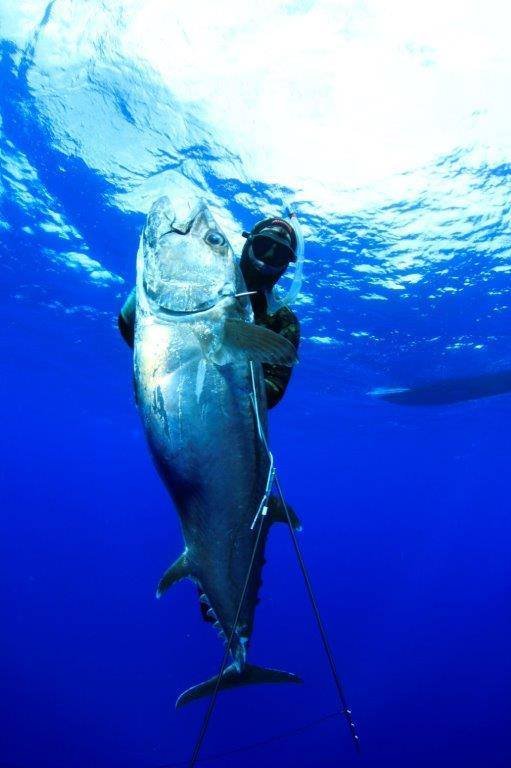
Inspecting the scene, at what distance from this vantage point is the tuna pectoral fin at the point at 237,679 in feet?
8.86

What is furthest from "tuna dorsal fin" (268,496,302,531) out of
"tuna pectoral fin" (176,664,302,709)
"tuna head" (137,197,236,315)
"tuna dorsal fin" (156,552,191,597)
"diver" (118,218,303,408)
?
"tuna head" (137,197,236,315)

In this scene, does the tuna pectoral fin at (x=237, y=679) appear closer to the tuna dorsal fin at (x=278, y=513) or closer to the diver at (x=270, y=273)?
the tuna dorsal fin at (x=278, y=513)

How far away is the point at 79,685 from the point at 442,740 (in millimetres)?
20862

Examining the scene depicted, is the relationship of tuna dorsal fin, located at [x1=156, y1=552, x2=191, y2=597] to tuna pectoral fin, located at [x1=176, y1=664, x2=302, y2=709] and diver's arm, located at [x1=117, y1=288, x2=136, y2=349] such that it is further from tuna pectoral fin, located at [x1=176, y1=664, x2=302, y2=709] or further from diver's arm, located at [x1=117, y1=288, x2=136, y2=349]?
diver's arm, located at [x1=117, y1=288, x2=136, y2=349]

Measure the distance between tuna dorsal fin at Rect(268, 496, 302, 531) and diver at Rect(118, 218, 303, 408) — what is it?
2.02 feet

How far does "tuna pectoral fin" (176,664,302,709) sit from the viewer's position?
2.70 meters

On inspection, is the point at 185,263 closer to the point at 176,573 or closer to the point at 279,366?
the point at 279,366

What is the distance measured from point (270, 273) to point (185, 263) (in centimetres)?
111

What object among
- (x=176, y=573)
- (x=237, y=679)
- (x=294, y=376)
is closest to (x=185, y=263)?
(x=176, y=573)

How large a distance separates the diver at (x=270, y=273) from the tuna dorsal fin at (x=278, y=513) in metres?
0.61

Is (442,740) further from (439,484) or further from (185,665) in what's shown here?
(439,484)

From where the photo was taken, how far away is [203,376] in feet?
6.26

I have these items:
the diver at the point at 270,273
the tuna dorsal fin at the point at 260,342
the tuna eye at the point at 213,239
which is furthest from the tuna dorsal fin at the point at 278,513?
the tuna eye at the point at 213,239

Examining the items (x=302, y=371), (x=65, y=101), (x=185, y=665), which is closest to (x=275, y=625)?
(x=185, y=665)
